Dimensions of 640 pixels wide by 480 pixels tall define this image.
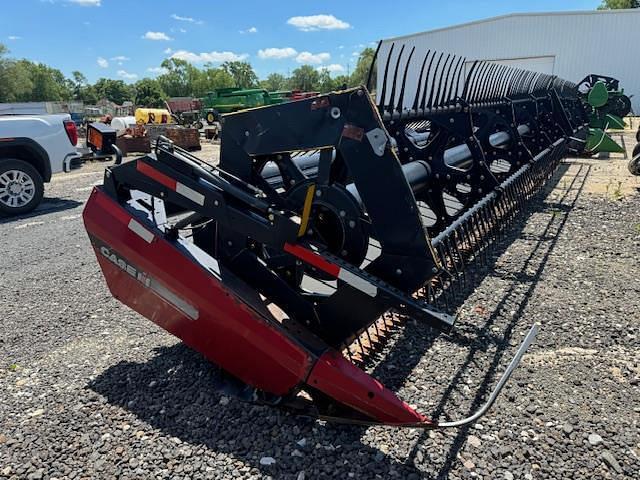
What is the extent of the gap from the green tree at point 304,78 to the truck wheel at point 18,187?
3734 inches

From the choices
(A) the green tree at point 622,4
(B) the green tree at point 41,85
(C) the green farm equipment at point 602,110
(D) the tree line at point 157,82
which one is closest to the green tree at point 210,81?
(D) the tree line at point 157,82

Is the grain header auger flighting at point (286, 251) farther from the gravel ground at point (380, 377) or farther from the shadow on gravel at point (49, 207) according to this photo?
the shadow on gravel at point (49, 207)

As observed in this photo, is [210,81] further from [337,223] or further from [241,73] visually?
[337,223]

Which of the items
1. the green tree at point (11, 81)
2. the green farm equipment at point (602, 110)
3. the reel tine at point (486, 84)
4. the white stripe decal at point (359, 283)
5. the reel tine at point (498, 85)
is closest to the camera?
the white stripe decal at point (359, 283)

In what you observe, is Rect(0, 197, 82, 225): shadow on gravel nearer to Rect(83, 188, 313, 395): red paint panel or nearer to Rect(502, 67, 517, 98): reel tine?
Rect(83, 188, 313, 395): red paint panel

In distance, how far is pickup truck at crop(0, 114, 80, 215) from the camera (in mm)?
7727

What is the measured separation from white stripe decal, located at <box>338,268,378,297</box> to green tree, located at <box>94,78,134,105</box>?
356ft

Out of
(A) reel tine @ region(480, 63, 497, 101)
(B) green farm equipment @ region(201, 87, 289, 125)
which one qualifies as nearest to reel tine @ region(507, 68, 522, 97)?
(A) reel tine @ region(480, 63, 497, 101)

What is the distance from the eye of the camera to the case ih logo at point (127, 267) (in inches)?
112

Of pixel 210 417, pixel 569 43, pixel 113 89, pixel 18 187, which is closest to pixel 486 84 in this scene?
pixel 210 417

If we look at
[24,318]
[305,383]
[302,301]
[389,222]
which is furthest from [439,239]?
[24,318]

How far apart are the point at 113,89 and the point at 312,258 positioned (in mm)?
114523

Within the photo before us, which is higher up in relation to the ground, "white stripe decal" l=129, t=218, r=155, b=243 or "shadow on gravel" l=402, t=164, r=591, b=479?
"white stripe decal" l=129, t=218, r=155, b=243

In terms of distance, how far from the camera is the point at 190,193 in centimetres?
270
